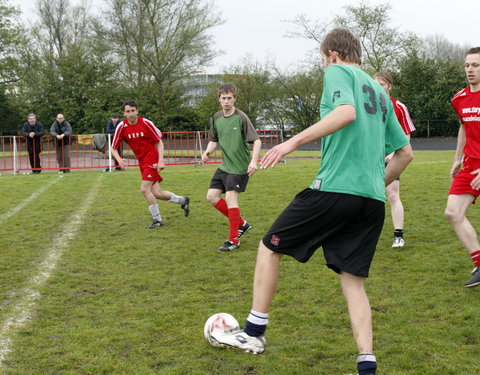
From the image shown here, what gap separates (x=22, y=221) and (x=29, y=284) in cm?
391

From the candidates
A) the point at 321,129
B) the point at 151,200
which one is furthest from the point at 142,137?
the point at 321,129

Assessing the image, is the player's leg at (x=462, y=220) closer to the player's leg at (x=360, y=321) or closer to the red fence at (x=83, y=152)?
the player's leg at (x=360, y=321)

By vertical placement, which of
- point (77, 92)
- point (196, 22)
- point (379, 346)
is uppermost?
point (196, 22)

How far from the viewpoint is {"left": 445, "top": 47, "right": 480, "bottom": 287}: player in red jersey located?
501 cm

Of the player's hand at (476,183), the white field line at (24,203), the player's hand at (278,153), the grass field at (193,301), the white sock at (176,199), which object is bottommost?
the grass field at (193,301)

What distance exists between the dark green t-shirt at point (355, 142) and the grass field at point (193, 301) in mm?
1129

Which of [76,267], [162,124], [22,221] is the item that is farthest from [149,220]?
[162,124]

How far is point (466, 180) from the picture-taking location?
16.5 ft

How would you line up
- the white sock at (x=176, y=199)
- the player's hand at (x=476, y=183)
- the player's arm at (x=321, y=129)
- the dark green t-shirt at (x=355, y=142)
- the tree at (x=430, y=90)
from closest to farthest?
the player's arm at (x=321, y=129) → the dark green t-shirt at (x=355, y=142) → the player's hand at (x=476, y=183) → the white sock at (x=176, y=199) → the tree at (x=430, y=90)

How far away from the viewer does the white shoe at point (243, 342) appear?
3449mm

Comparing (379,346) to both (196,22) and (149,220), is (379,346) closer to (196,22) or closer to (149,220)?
(149,220)

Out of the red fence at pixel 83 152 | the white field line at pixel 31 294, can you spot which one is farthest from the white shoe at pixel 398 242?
the red fence at pixel 83 152

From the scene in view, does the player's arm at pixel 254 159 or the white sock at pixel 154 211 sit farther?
the white sock at pixel 154 211

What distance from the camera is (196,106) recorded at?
43.1m
